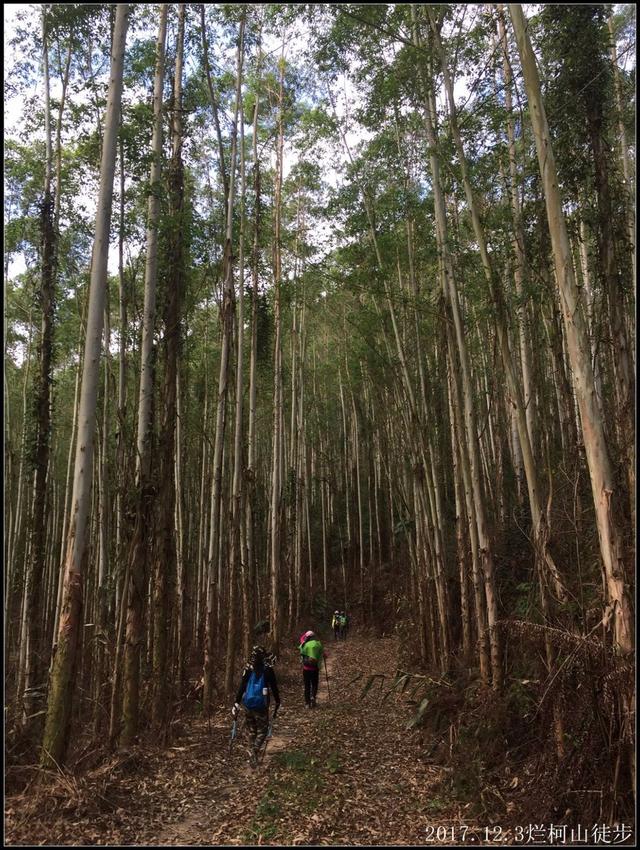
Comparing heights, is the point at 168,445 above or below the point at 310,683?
above

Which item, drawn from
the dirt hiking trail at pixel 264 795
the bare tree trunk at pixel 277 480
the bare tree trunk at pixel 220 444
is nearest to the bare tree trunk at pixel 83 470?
the dirt hiking trail at pixel 264 795

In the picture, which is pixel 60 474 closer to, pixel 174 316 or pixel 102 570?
pixel 102 570

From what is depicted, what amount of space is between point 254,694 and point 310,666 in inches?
105

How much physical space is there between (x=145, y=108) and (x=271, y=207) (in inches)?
237

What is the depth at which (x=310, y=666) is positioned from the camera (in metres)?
8.11

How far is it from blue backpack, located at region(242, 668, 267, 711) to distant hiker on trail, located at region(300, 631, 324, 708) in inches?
102

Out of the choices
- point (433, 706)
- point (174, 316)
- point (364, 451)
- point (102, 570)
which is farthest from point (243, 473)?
point (364, 451)

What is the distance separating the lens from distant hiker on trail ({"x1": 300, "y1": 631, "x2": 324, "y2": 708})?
811 cm

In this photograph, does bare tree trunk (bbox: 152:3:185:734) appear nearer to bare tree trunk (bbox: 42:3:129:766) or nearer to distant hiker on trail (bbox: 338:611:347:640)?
bare tree trunk (bbox: 42:3:129:766)

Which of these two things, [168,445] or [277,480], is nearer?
[168,445]

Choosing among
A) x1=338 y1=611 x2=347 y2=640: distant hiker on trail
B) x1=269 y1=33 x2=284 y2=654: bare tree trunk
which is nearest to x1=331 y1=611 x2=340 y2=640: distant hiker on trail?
x1=338 y1=611 x2=347 y2=640: distant hiker on trail

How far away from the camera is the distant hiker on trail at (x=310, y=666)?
8.11 m

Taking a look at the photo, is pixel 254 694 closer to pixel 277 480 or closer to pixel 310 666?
pixel 310 666

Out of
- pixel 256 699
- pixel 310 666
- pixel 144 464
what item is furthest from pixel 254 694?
pixel 144 464
